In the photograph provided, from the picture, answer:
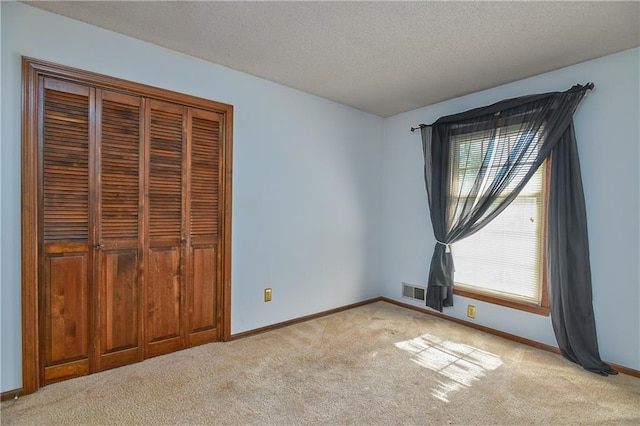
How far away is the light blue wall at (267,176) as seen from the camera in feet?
6.30

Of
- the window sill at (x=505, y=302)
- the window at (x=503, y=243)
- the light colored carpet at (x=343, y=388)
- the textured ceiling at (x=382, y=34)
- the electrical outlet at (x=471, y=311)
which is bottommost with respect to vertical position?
the light colored carpet at (x=343, y=388)

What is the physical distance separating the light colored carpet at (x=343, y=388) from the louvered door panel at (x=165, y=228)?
0.72ft

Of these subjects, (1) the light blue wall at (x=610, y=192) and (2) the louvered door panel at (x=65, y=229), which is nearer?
(2) the louvered door panel at (x=65, y=229)

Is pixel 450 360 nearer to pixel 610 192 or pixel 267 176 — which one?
pixel 610 192

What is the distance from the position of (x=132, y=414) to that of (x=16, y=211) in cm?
142

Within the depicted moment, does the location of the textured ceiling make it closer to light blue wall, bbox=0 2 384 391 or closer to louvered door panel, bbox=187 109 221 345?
light blue wall, bbox=0 2 384 391

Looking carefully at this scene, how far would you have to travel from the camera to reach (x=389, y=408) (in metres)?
1.90

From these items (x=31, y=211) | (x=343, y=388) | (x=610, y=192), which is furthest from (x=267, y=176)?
(x=610, y=192)

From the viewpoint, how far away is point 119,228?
2312mm

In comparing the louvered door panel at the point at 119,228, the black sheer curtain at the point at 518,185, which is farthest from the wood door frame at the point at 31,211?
the black sheer curtain at the point at 518,185

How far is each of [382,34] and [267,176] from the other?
1566 mm

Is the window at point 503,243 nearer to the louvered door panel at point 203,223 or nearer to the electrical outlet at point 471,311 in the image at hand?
the electrical outlet at point 471,311

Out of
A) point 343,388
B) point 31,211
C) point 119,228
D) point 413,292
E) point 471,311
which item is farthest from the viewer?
point 413,292

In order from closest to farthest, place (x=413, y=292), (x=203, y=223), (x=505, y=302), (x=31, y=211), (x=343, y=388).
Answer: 1. (x=31, y=211)
2. (x=343, y=388)
3. (x=203, y=223)
4. (x=505, y=302)
5. (x=413, y=292)
